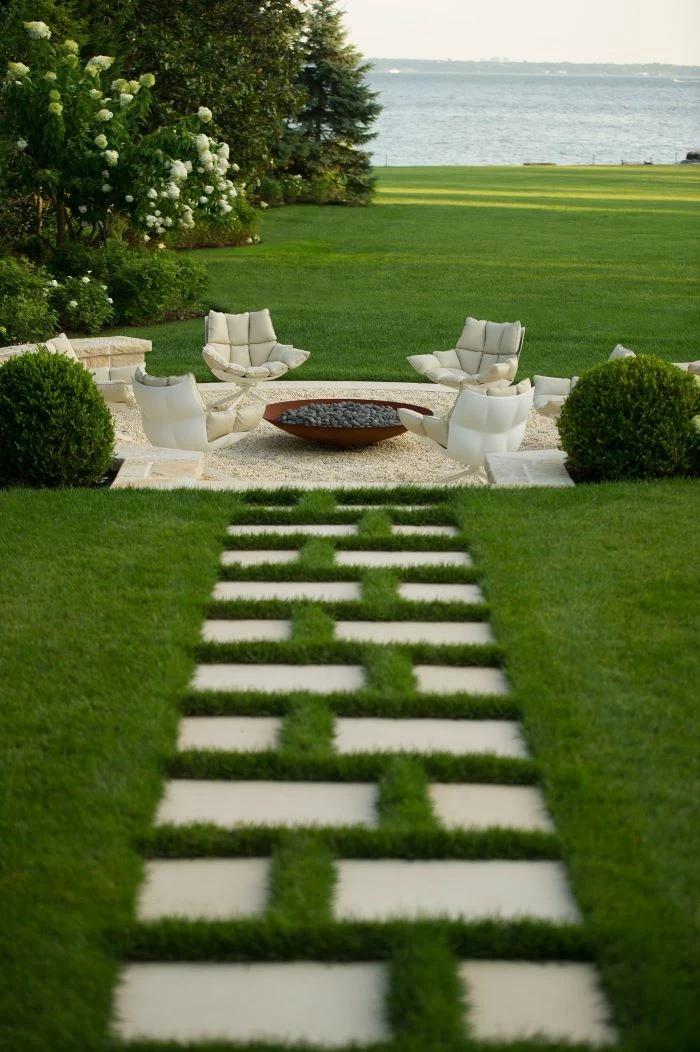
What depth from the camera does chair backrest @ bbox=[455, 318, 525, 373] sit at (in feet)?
34.9

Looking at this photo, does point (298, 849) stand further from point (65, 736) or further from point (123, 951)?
point (65, 736)

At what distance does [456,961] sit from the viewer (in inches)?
116

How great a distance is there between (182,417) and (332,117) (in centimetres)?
2671

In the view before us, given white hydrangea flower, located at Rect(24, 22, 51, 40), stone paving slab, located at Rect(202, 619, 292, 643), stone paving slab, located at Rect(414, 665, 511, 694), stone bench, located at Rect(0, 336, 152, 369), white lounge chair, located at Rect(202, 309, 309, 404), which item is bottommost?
stone bench, located at Rect(0, 336, 152, 369)

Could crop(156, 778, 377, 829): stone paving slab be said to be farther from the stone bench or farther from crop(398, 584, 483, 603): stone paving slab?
the stone bench

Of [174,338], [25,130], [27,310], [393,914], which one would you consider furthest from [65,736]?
[25,130]

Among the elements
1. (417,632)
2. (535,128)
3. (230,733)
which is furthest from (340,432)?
(535,128)

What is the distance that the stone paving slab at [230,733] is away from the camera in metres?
3.96

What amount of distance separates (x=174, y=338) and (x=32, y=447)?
24.4 feet

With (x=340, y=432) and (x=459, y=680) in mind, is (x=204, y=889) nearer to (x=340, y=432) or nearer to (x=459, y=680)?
(x=459, y=680)

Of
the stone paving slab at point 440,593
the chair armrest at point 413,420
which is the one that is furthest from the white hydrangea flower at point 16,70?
the stone paving slab at point 440,593

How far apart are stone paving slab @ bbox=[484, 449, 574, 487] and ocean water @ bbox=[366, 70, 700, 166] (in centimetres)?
4432

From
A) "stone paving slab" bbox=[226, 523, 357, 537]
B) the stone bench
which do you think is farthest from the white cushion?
"stone paving slab" bbox=[226, 523, 357, 537]

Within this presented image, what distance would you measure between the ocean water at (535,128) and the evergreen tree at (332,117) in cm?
1664
